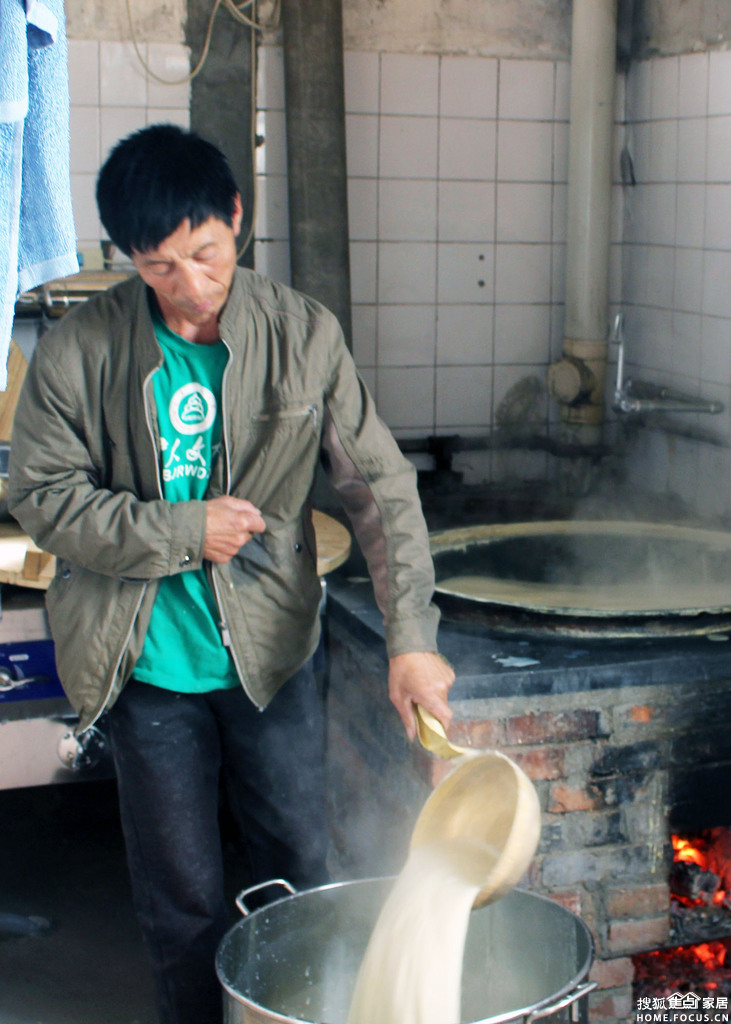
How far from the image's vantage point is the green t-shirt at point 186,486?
74.7 inches

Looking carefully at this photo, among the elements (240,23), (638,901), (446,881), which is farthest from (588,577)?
(240,23)

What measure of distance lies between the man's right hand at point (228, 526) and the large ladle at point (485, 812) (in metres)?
0.40

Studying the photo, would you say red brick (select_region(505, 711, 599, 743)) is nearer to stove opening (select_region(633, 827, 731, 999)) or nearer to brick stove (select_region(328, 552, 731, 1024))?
brick stove (select_region(328, 552, 731, 1024))

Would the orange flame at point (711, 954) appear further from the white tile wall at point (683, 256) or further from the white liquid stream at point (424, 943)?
Answer: the white tile wall at point (683, 256)

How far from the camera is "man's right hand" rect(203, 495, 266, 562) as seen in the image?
1.82 m

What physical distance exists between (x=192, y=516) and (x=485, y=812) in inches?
25.9

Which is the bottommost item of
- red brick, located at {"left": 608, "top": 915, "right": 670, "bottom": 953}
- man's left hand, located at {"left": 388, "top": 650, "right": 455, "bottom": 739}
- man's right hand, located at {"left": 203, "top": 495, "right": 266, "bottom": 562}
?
red brick, located at {"left": 608, "top": 915, "right": 670, "bottom": 953}

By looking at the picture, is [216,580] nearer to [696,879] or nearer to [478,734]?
[478,734]

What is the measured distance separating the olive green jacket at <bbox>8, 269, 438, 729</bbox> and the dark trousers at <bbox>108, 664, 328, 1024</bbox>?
0.30 feet

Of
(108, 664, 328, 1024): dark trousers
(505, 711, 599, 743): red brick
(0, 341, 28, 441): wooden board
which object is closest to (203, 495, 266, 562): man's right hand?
(108, 664, 328, 1024): dark trousers

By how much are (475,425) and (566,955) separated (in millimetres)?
2791

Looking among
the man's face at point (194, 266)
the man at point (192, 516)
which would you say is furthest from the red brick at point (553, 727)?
the man's face at point (194, 266)

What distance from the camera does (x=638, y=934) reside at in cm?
232

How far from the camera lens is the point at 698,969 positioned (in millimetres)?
2457
